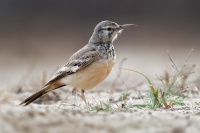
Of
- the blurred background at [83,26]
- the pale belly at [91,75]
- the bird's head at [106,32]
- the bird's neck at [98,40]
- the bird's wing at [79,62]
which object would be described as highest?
the blurred background at [83,26]

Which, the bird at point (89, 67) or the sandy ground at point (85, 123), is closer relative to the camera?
the sandy ground at point (85, 123)

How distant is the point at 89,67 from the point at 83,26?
52.2 ft

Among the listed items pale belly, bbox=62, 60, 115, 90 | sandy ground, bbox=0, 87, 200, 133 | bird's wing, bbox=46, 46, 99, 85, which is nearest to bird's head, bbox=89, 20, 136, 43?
bird's wing, bbox=46, 46, 99, 85

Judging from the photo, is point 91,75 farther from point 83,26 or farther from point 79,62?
point 83,26

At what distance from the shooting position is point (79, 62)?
7.66 meters

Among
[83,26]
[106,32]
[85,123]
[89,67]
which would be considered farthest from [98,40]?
[83,26]

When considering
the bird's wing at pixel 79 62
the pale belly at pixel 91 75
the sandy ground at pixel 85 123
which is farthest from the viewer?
the bird's wing at pixel 79 62

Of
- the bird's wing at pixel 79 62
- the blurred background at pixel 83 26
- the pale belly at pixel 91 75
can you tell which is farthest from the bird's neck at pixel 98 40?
the blurred background at pixel 83 26

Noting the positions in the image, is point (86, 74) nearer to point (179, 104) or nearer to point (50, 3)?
point (179, 104)

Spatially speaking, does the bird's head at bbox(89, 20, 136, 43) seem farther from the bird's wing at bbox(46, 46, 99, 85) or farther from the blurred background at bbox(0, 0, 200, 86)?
the blurred background at bbox(0, 0, 200, 86)

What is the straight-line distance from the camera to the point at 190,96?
25.0 ft

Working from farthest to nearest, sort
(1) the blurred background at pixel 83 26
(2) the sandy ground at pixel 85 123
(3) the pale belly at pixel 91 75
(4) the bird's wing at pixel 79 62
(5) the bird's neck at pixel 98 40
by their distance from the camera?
(1) the blurred background at pixel 83 26
(5) the bird's neck at pixel 98 40
(4) the bird's wing at pixel 79 62
(3) the pale belly at pixel 91 75
(2) the sandy ground at pixel 85 123

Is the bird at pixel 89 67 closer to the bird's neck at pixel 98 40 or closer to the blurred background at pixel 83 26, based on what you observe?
the bird's neck at pixel 98 40

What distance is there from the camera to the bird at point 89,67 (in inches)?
293
